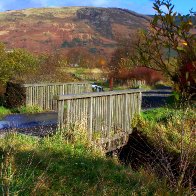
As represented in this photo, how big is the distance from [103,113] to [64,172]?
4597 millimetres

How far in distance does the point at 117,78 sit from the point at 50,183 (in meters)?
33.3

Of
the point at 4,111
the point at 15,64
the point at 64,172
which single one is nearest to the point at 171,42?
the point at 64,172

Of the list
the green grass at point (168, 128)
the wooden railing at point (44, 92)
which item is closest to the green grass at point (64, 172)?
the green grass at point (168, 128)

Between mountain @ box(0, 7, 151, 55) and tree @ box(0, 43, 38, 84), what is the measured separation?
7066 cm

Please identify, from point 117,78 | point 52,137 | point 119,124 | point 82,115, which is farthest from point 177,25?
point 117,78

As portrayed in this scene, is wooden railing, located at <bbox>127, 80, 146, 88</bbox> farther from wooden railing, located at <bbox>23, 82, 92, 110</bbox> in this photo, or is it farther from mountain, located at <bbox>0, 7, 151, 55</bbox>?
mountain, located at <bbox>0, 7, 151, 55</bbox>

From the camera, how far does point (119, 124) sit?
13406mm

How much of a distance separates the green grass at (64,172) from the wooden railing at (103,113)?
0.89 metres

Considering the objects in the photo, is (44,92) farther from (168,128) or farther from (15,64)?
(168,128)

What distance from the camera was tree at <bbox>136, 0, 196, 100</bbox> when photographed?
3.30 metres

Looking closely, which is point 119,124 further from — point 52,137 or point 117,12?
point 117,12

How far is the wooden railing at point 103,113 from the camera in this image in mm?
11031

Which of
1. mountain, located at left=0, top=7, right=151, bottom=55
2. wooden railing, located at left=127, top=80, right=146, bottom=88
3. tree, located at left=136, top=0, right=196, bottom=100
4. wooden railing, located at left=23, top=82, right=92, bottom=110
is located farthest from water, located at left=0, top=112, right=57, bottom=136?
mountain, located at left=0, top=7, right=151, bottom=55

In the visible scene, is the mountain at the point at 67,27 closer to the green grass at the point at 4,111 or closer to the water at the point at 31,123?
the green grass at the point at 4,111
